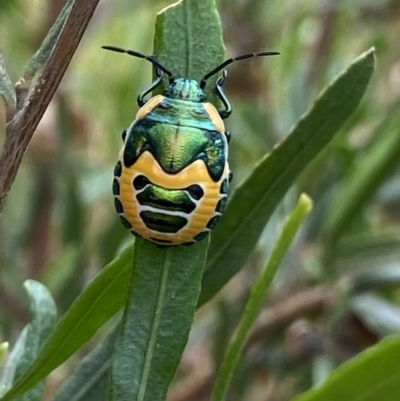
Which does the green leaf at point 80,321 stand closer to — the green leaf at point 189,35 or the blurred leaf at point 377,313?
the green leaf at point 189,35

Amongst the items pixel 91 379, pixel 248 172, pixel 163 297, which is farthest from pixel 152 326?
pixel 248 172

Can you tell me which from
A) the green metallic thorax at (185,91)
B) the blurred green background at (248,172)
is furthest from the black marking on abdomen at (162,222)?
the blurred green background at (248,172)

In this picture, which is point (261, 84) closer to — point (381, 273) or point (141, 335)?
point (381, 273)

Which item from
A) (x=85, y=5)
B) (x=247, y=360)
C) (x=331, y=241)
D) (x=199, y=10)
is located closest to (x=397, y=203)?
(x=331, y=241)

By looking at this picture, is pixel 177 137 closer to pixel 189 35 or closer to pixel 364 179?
pixel 189 35

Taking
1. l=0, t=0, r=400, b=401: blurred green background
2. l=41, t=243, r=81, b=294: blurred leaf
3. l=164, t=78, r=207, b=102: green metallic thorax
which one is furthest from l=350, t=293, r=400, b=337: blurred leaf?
l=164, t=78, r=207, b=102: green metallic thorax

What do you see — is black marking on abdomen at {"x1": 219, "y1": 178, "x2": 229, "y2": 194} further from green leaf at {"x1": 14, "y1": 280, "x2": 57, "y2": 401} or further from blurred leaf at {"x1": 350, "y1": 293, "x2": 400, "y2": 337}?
blurred leaf at {"x1": 350, "y1": 293, "x2": 400, "y2": 337}
